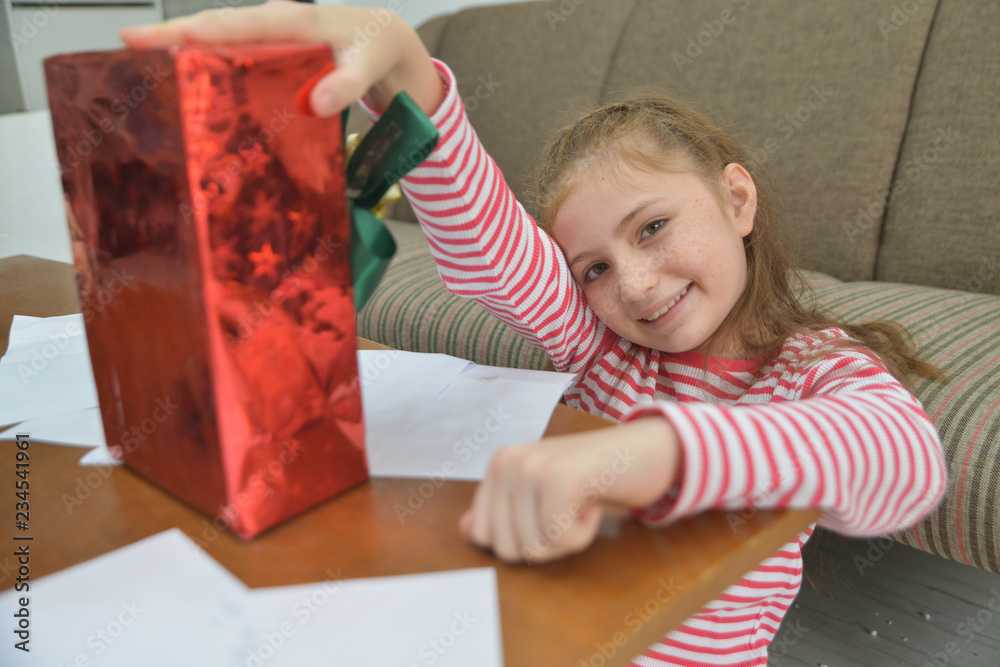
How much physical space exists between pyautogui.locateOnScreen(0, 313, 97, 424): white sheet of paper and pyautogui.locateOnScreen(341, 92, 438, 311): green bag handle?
0.21 m

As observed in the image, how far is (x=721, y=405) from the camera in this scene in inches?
18.6

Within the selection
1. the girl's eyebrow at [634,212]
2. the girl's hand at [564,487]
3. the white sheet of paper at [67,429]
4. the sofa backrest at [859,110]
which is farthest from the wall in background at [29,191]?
the girl's hand at [564,487]

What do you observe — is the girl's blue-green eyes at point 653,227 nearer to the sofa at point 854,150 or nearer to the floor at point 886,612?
the sofa at point 854,150

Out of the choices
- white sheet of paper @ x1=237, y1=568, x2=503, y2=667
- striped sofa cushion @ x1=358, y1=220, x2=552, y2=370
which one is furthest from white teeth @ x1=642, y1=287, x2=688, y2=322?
white sheet of paper @ x1=237, y1=568, x2=503, y2=667

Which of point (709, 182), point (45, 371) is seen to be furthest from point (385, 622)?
point (709, 182)

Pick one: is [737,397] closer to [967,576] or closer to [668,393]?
[668,393]

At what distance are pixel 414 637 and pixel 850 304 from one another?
95 centimetres

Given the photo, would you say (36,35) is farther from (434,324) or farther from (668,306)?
(668,306)

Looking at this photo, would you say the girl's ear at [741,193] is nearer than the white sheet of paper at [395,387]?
No

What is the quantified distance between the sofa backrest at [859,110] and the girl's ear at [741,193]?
1.64 ft

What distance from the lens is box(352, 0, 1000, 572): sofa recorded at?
1.15 metres

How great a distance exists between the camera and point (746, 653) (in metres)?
0.60

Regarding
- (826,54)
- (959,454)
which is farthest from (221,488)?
(826,54)

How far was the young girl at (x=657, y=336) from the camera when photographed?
0.34 meters
